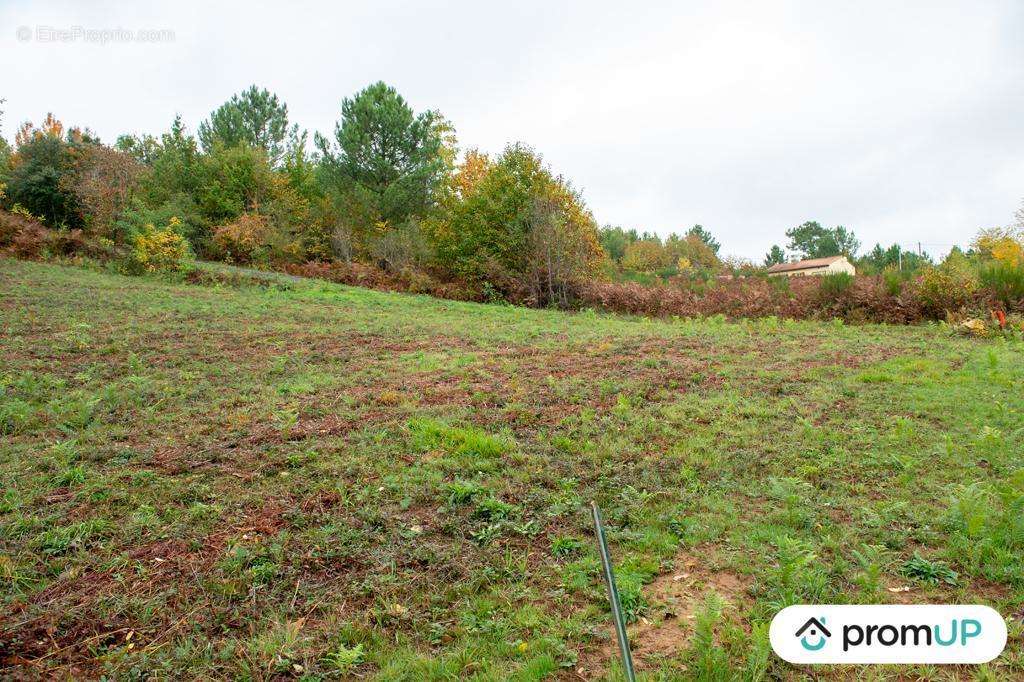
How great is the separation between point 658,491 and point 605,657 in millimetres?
1545

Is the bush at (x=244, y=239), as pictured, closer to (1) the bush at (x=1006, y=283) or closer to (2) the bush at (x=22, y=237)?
(2) the bush at (x=22, y=237)

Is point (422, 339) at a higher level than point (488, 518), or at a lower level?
higher

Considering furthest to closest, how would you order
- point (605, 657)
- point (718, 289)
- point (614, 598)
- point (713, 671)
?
point (718, 289)
point (605, 657)
point (713, 671)
point (614, 598)

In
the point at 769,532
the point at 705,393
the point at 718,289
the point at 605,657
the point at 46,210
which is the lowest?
the point at 605,657

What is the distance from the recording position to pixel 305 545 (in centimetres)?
328

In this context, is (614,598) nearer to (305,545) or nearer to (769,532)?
(769,532)

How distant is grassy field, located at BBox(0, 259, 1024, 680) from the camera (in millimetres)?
2559

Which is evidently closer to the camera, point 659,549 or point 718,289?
point 659,549

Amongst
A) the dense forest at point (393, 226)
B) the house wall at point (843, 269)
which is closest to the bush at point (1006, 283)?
the dense forest at point (393, 226)

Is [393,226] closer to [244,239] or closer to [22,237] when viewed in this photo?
[244,239]

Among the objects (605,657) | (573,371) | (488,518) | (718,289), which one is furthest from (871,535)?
(718,289)

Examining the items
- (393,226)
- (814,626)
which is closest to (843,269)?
(814,626)

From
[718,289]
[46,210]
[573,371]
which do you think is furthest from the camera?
[46,210]

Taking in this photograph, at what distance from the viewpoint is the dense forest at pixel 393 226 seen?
12.8 m
